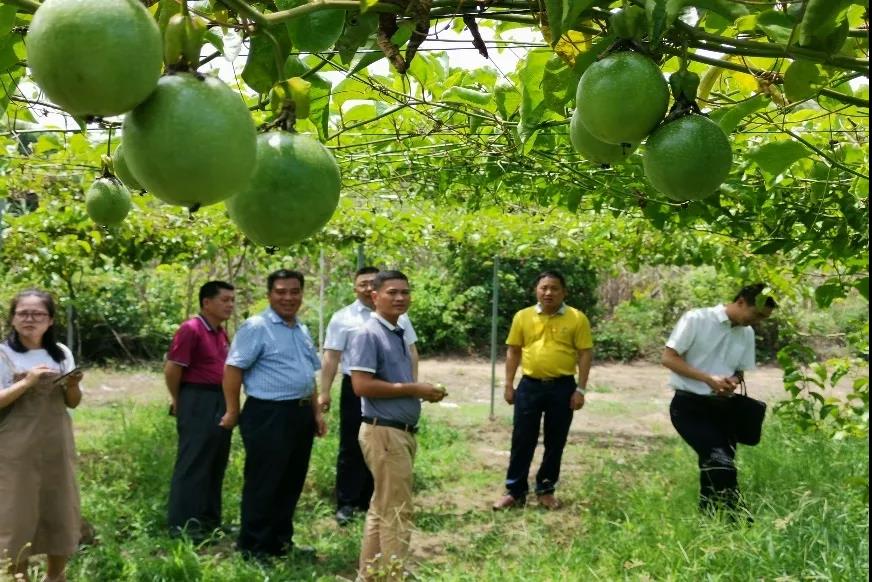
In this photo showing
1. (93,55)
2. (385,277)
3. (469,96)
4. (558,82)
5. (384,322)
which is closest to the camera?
(93,55)

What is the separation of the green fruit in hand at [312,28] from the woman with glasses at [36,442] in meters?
3.01

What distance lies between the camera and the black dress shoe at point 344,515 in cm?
515

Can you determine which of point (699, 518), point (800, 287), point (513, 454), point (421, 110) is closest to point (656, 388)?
point (800, 287)

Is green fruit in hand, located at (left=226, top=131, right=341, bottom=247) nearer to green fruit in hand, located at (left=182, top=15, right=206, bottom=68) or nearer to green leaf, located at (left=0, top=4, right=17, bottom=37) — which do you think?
green fruit in hand, located at (left=182, top=15, right=206, bottom=68)

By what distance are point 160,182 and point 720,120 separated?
1.10 metres

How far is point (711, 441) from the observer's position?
4.55 meters

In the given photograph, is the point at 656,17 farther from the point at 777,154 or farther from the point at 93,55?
the point at 777,154

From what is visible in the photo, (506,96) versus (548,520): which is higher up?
(506,96)

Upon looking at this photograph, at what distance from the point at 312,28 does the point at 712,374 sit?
4163 mm

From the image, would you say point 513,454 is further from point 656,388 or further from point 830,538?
point 656,388

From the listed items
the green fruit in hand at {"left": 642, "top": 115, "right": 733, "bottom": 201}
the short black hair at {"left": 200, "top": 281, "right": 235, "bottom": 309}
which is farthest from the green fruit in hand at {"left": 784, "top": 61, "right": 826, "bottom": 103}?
the short black hair at {"left": 200, "top": 281, "right": 235, "bottom": 309}

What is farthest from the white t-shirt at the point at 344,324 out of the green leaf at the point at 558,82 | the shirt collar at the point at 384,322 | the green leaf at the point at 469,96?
the green leaf at the point at 558,82

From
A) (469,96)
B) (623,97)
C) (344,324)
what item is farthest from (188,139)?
(344,324)

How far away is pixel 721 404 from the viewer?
4621 mm
